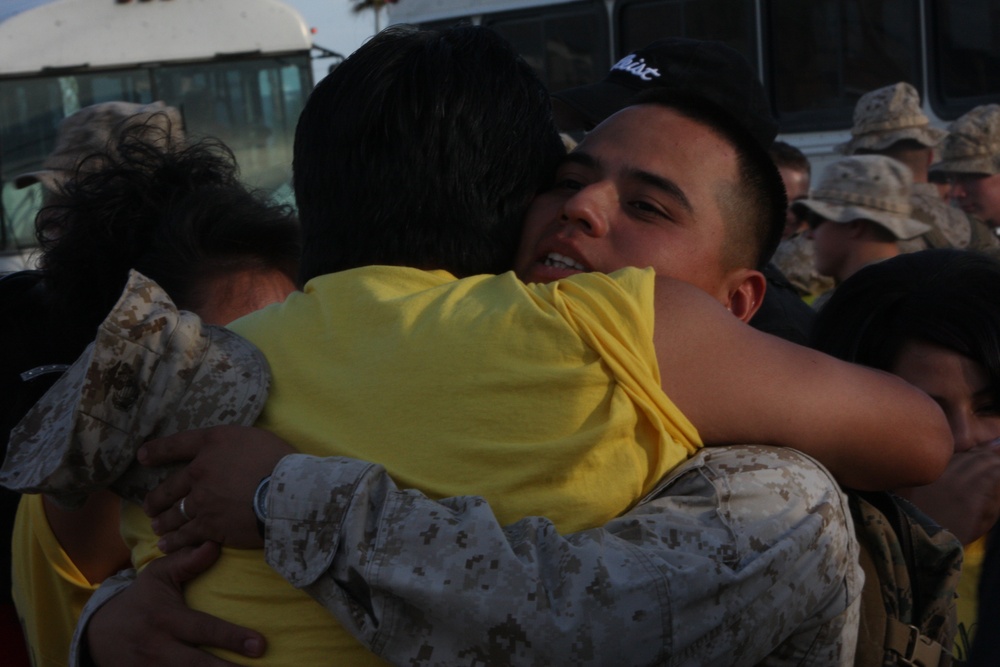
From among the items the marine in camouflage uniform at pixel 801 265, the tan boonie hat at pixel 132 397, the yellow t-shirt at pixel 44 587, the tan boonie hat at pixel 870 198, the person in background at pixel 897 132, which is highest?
the tan boonie hat at pixel 132 397

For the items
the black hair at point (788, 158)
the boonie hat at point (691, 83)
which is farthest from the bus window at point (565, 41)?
the boonie hat at point (691, 83)

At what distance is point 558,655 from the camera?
4.84 feet

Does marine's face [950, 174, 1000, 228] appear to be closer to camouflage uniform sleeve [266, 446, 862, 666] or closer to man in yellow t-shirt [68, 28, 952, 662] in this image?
man in yellow t-shirt [68, 28, 952, 662]

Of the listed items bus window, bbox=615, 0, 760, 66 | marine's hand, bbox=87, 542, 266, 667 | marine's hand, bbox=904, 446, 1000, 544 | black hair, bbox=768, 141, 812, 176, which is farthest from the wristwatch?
bus window, bbox=615, 0, 760, 66

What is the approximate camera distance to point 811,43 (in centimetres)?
957

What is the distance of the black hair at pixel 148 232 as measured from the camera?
2578 millimetres

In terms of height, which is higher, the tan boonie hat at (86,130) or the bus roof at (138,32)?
the tan boonie hat at (86,130)

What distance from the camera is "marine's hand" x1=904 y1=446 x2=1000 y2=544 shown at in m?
2.39

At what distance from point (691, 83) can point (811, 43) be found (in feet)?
24.9

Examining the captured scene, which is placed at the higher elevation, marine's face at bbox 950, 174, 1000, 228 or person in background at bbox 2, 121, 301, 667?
person in background at bbox 2, 121, 301, 667

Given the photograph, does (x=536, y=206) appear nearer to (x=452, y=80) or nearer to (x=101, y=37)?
(x=452, y=80)

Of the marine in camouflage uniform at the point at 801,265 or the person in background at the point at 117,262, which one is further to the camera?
the marine in camouflage uniform at the point at 801,265

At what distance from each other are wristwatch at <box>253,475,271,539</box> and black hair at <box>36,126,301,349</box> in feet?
3.47

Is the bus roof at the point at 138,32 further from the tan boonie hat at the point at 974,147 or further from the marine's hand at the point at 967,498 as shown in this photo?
the marine's hand at the point at 967,498
